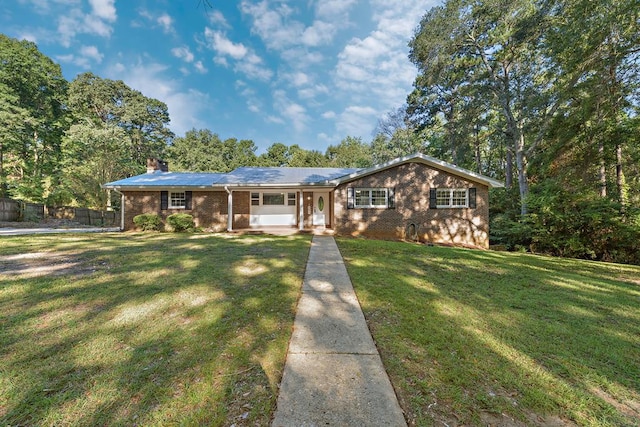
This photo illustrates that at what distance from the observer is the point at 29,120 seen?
2098cm

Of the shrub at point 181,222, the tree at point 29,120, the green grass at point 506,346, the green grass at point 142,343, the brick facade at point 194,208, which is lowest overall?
the green grass at point 506,346

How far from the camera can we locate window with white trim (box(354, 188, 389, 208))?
39.8 ft

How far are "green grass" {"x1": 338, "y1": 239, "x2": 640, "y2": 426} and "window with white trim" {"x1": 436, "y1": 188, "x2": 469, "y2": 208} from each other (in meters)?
6.83

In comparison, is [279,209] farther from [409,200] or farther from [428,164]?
[428,164]

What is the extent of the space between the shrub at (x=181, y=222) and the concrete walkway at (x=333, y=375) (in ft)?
35.7

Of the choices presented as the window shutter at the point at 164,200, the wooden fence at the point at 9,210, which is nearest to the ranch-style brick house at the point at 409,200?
the window shutter at the point at 164,200

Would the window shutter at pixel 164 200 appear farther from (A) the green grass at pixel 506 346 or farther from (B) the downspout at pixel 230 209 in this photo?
(A) the green grass at pixel 506 346

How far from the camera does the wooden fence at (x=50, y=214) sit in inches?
681

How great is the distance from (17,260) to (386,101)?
96.5ft

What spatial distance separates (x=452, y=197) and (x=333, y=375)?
12097mm

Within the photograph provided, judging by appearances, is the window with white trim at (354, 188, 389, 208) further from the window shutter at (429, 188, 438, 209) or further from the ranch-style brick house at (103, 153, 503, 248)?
the window shutter at (429, 188, 438, 209)

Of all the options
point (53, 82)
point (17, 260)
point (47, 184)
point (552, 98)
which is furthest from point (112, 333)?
point (53, 82)

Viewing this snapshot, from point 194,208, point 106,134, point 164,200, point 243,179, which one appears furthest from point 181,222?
point 106,134

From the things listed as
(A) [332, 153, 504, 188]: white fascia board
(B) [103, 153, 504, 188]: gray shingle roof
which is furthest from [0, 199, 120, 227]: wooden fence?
(A) [332, 153, 504, 188]: white fascia board
